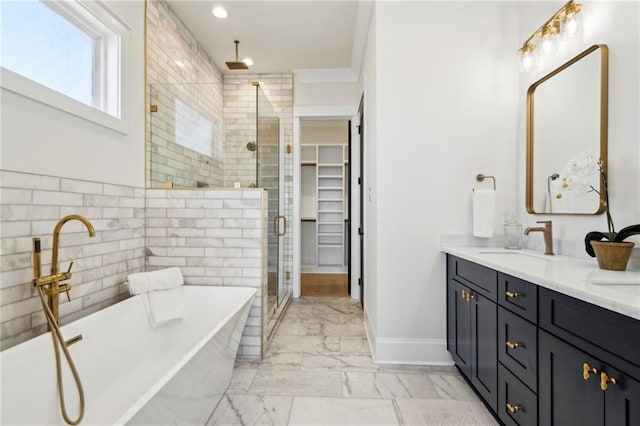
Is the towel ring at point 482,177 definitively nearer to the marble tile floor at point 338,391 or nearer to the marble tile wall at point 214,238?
the marble tile floor at point 338,391

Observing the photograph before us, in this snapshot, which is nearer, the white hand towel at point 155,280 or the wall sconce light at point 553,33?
the wall sconce light at point 553,33

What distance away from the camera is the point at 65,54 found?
1728 mm

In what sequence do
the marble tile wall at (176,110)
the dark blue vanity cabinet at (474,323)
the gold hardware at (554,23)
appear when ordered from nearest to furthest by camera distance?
the dark blue vanity cabinet at (474,323), the gold hardware at (554,23), the marble tile wall at (176,110)

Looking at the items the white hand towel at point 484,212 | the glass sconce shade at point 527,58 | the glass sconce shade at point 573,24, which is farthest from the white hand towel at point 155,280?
the glass sconce shade at point 573,24

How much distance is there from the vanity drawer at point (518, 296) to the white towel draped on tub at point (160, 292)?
6.47 feet

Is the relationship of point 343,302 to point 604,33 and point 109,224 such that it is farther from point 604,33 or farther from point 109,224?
point 604,33

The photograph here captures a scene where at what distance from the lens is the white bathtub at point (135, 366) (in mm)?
1122

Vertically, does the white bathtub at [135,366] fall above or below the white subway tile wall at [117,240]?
below

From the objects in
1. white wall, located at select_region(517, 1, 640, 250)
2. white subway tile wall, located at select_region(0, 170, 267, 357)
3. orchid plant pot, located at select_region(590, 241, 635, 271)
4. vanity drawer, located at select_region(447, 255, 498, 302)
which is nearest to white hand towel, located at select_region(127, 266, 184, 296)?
white subway tile wall, located at select_region(0, 170, 267, 357)

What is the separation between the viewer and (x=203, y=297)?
2.17 m

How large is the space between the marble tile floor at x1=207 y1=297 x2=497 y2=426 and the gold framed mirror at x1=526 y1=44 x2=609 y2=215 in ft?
4.40

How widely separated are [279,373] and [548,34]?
9.35 feet

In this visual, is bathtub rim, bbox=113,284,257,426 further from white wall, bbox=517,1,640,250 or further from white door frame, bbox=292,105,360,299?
white wall, bbox=517,1,640,250

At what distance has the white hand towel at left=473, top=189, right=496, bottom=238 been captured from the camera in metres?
2.07
